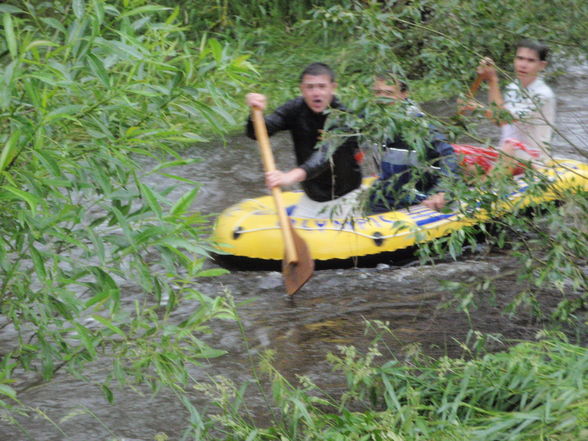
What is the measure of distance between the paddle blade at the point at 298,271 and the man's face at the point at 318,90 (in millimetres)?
933

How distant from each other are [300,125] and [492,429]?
3181 mm

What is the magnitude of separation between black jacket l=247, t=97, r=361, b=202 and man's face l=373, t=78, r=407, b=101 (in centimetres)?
148

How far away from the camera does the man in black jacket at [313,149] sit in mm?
5480

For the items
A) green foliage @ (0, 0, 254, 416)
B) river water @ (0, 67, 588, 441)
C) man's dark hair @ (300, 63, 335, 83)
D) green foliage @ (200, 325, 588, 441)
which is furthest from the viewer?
man's dark hair @ (300, 63, 335, 83)

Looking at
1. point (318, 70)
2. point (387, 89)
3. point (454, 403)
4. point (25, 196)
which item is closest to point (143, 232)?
point (25, 196)

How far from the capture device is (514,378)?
3.24 m

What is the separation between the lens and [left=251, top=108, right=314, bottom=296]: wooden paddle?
17.5 feet

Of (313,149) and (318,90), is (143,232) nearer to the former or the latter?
(318,90)

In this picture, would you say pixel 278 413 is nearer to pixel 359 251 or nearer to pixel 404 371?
pixel 404 371

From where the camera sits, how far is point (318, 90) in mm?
5543

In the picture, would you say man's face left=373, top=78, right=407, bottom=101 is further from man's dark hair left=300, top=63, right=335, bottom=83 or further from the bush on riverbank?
man's dark hair left=300, top=63, right=335, bottom=83

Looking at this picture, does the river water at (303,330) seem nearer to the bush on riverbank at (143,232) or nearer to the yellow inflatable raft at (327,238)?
the yellow inflatable raft at (327,238)

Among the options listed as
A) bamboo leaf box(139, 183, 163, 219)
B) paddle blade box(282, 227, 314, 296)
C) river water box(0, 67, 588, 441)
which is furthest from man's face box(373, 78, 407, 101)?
bamboo leaf box(139, 183, 163, 219)

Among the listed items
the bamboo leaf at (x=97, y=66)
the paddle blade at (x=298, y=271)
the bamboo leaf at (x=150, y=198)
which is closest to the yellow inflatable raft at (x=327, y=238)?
the paddle blade at (x=298, y=271)
